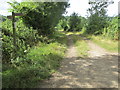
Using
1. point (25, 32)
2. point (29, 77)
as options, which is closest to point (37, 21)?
point (25, 32)

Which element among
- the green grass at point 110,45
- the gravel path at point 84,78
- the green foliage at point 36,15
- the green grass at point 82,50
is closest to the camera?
the gravel path at point 84,78

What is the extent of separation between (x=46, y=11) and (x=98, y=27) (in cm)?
1295

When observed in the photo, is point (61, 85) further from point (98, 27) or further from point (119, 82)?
point (98, 27)

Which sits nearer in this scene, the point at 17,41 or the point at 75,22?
the point at 17,41

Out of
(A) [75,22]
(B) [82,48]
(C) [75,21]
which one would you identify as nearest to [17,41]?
(B) [82,48]

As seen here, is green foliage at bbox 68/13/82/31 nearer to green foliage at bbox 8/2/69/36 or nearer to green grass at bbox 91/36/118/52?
green grass at bbox 91/36/118/52

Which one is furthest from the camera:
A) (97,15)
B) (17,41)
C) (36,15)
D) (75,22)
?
(75,22)

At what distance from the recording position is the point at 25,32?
27.2 ft

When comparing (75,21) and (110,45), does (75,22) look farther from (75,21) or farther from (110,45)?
(110,45)

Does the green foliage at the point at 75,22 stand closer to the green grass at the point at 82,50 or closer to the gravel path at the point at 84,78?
the green grass at the point at 82,50

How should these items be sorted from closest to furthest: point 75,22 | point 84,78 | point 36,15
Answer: point 84,78, point 36,15, point 75,22

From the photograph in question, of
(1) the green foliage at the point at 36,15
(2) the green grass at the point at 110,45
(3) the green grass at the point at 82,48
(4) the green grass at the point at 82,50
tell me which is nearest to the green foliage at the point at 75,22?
(3) the green grass at the point at 82,48

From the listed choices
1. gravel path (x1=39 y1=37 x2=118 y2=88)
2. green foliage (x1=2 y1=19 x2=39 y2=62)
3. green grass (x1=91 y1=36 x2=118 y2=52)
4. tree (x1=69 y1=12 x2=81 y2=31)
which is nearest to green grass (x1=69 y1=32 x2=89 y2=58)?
green grass (x1=91 y1=36 x2=118 y2=52)

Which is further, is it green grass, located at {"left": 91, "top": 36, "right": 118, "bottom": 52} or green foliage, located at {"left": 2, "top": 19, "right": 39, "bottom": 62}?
green grass, located at {"left": 91, "top": 36, "right": 118, "bottom": 52}
